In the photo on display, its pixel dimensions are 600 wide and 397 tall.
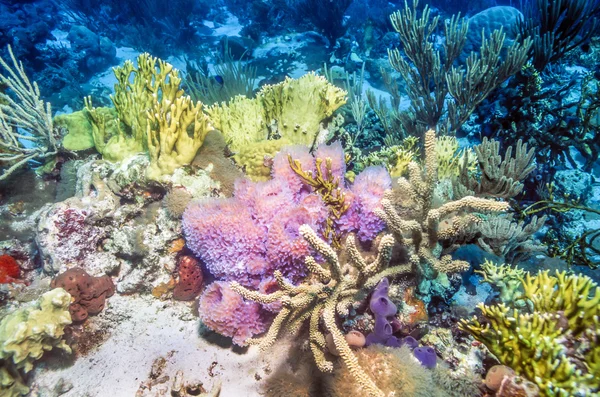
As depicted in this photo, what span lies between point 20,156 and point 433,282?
5292 mm

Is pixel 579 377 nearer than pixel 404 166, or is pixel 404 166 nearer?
pixel 579 377

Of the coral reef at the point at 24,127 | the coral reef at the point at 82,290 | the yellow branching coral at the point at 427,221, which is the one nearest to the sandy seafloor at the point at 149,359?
the coral reef at the point at 82,290

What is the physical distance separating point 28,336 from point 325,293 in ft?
9.36

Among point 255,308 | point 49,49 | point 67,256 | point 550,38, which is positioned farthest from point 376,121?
point 49,49

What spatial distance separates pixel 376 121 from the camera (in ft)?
19.0

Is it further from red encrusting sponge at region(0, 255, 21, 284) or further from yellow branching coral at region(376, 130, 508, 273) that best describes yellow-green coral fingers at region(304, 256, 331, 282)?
red encrusting sponge at region(0, 255, 21, 284)

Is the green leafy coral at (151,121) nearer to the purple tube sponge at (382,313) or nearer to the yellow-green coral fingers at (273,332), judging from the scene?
the yellow-green coral fingers at (273,332)

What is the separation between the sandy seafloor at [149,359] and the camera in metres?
2.83

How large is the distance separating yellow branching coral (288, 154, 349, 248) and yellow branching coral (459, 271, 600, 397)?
4.38 ft

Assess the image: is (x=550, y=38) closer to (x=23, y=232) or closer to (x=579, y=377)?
(x=579, y=377)

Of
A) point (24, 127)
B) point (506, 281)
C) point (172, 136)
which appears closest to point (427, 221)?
point (506, 281)

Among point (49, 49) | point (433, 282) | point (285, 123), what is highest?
point (49, 49)

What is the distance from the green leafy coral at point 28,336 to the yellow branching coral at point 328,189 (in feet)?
8.73

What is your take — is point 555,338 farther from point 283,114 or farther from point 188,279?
point 283,114
